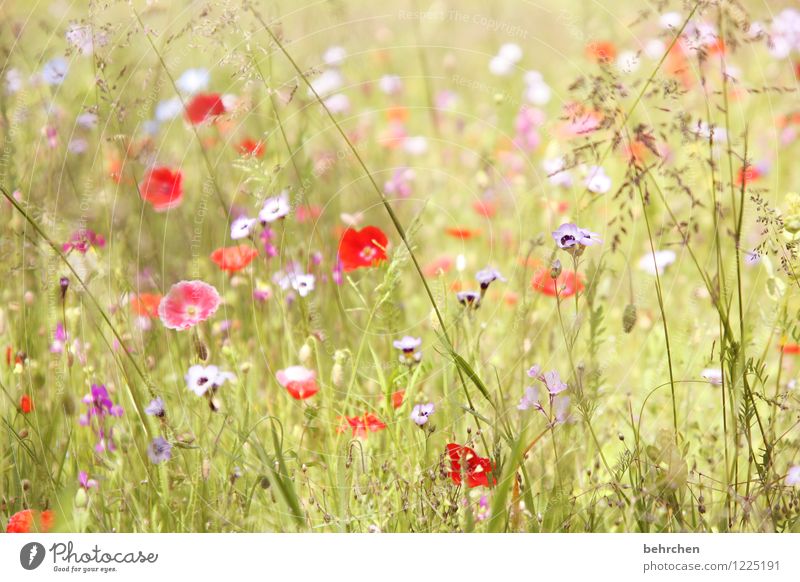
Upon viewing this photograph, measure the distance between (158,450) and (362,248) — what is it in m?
0.53

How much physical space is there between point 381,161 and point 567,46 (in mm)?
627

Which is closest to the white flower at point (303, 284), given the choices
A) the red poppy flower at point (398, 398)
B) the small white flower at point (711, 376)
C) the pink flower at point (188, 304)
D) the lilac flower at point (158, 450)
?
the pink flower at point (188, 304)

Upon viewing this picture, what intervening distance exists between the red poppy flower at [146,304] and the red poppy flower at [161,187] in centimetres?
20

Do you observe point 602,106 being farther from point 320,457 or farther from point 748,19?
point 320,457

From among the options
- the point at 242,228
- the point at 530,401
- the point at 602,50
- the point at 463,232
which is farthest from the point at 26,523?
the point at 602,50

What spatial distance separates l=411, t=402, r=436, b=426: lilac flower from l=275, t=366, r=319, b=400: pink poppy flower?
0.20m

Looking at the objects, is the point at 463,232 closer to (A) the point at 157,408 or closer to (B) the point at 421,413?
(B) the point at 421,413

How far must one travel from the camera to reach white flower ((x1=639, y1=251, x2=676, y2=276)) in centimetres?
200

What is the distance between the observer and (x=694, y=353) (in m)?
1.84

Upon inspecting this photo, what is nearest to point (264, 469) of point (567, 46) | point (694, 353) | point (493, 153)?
point (694, 353)

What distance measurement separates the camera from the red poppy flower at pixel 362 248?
1.85m

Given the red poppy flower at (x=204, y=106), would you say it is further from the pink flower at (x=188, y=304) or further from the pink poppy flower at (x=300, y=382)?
the pink poppy flower at (x=300, y=382)

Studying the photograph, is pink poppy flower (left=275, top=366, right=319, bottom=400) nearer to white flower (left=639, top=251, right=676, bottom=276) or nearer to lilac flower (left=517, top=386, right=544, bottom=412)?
lilac flower (left=517, top=386, right=544, bottom=412)

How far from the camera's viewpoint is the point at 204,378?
5.35ft
